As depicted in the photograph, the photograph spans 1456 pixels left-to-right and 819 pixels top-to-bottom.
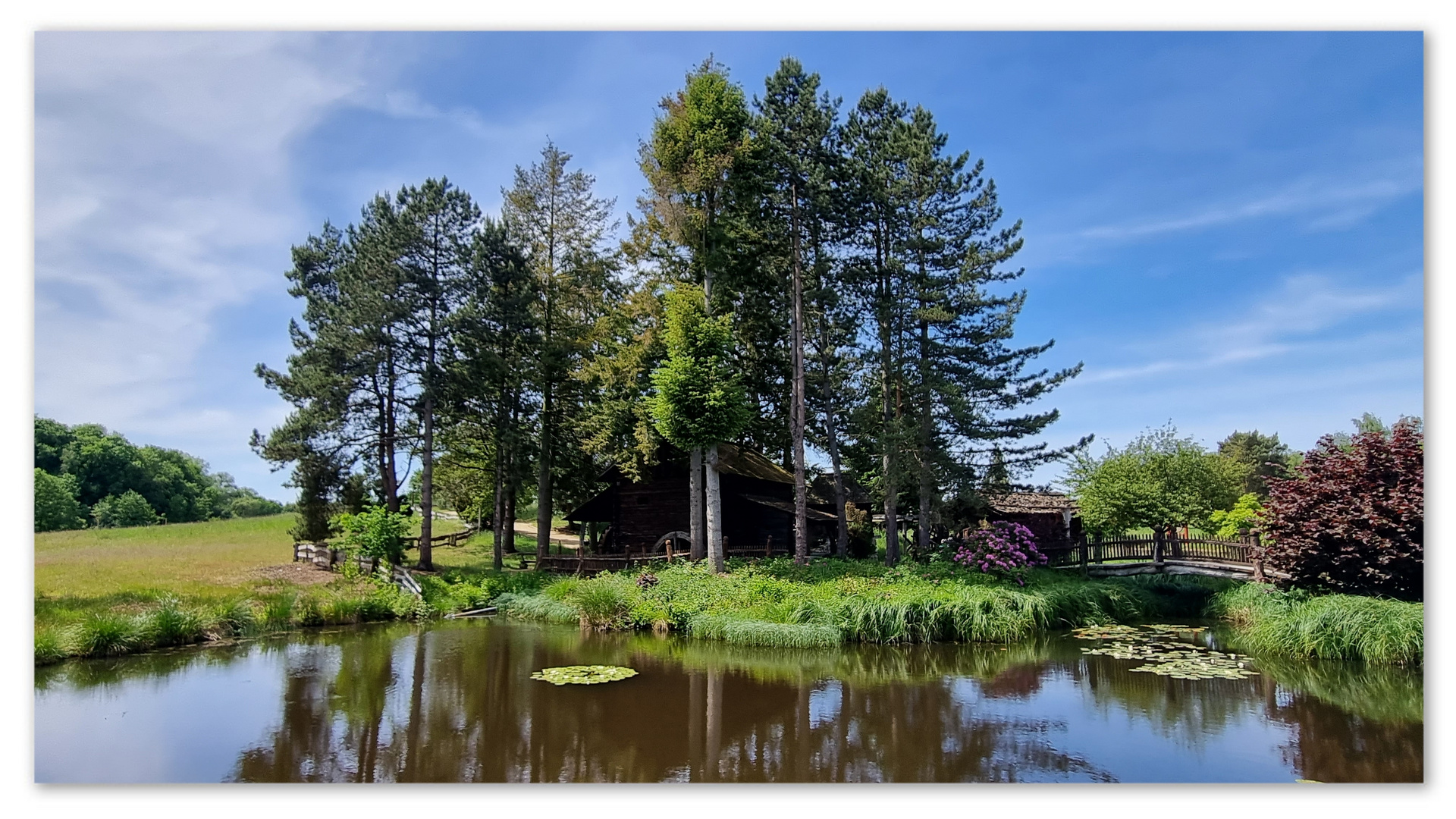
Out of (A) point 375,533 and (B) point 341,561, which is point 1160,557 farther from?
(B) point 341,561

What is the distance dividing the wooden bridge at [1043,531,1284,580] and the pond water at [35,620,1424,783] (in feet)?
26.7

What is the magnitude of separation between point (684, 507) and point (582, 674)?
1366 cm

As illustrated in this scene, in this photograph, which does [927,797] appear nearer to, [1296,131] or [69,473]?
[1296,131]

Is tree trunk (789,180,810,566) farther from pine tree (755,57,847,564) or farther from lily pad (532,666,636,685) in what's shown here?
lily pad (532,666,636,685)

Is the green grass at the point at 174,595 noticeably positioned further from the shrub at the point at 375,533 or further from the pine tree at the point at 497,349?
the pine tree at the point at 497,349

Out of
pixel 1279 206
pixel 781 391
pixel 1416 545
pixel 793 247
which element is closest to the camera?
pixel 1279 206

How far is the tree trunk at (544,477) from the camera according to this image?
82.7 feet

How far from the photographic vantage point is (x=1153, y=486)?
923 inches

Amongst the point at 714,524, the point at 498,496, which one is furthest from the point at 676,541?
the point at 498,496

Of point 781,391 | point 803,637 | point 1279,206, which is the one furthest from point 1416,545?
A: point 781,391

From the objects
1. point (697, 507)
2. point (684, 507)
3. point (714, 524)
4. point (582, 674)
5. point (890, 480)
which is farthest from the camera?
point (684, 507)

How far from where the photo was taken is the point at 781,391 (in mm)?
25578

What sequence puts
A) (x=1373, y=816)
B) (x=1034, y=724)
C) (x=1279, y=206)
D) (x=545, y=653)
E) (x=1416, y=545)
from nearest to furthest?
(x=1373, y=816), (x=1034, y=724), (x=1279, y=206), (x=1416, y=545), (x=545, y=653)

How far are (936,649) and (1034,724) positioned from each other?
5209 mm
